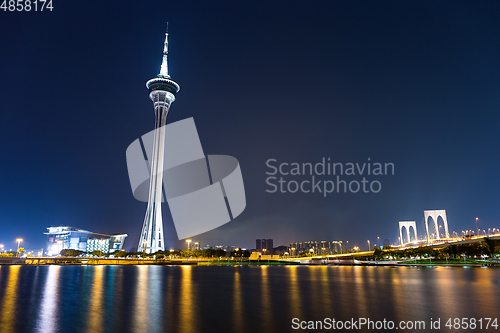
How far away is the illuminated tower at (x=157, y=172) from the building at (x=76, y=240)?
82.9 metres

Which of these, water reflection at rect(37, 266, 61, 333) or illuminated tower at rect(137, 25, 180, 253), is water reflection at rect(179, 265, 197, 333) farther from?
illuminated tower at rect(137, 25, 180, 253)

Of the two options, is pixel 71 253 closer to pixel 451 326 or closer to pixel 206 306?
pixel 206 306

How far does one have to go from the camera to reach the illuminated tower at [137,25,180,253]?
108 m

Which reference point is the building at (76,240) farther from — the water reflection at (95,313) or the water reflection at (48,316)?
the water reflection at (95,313)

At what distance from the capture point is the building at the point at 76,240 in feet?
554

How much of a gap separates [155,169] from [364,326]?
4332 inches

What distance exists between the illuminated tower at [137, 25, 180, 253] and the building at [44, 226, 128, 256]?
82.9 m

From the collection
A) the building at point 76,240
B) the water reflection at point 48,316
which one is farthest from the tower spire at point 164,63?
the water reflection at point 48,316

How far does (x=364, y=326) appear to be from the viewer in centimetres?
1007

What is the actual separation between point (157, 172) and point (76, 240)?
3712 inches

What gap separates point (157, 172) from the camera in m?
113

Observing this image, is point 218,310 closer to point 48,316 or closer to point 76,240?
point 48,316

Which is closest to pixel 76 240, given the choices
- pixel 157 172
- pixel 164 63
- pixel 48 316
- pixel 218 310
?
pixel 157 172

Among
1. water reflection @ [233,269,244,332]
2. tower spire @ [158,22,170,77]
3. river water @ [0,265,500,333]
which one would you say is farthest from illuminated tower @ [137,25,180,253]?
water reflection @ [233,269,244,332]
